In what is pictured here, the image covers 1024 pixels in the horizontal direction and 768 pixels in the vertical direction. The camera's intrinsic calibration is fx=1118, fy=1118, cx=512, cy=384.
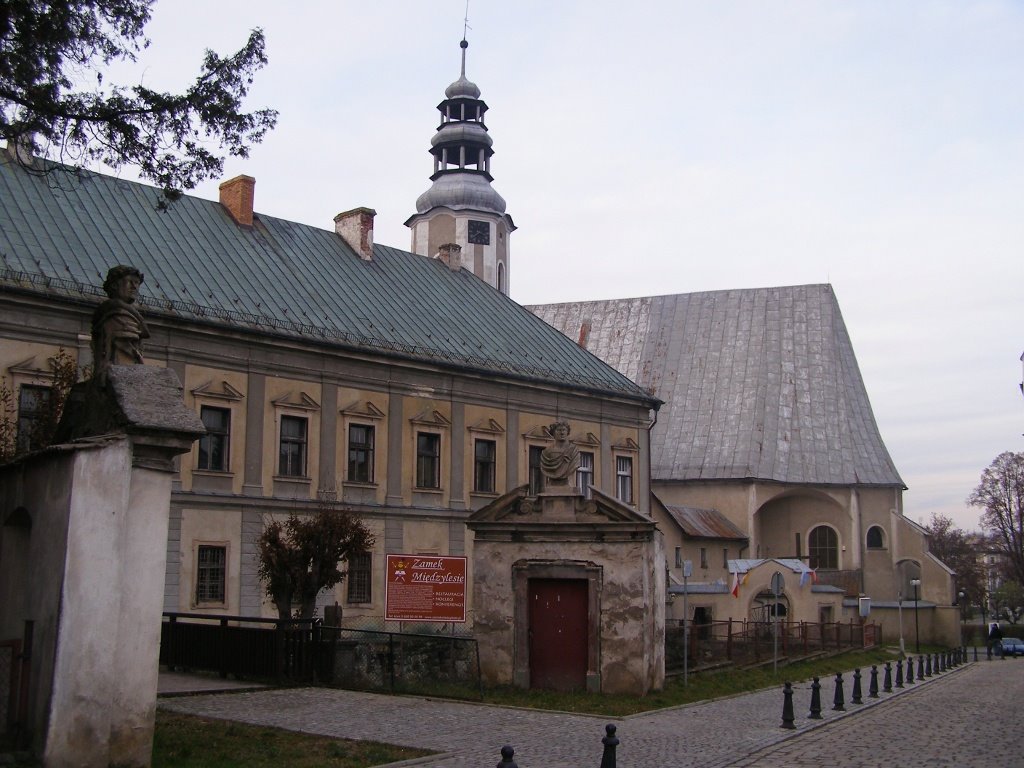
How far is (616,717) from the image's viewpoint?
59.3 feet

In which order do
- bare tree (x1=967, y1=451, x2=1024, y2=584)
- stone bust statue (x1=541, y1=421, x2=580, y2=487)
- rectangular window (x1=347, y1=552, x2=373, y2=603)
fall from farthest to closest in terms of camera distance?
bare tree (x1=967, y1=451, x2=1024, y2=584) → rectangular window (x1=347, y1=552, x2=373, y2=603) → stone bust statue (x1=541, y1=421, x2=580, y2=487)

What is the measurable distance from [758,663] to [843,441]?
31.0m

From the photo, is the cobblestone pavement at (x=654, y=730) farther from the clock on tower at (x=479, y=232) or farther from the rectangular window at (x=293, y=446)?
the clock on tower at (x=479, y=232)

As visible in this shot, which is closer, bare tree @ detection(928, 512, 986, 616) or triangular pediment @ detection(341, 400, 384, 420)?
triangular pediment @ detection(341, 400, 384, 420)

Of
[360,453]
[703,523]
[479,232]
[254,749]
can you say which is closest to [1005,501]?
[703,523]

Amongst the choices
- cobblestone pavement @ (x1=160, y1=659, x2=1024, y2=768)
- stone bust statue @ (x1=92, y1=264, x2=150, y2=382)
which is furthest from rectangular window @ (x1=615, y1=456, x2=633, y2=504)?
stone bust statue @ (x1=92, y1=264, x2=150, y2=382)

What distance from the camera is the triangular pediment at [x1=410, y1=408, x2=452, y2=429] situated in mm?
34594

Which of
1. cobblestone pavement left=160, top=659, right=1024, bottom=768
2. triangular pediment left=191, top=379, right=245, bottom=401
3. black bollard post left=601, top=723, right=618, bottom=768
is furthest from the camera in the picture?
triangular pediment left=191, top=379, right=245, bottom=401

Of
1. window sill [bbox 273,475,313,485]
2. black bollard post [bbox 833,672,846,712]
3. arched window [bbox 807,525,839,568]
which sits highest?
window sill [bbox 273,475,313,485]

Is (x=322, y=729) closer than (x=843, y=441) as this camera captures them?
Yes

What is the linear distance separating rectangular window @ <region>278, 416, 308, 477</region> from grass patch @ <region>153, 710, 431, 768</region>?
53.3 feet

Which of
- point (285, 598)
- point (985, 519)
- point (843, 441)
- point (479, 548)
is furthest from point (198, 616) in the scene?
point (985, 519)

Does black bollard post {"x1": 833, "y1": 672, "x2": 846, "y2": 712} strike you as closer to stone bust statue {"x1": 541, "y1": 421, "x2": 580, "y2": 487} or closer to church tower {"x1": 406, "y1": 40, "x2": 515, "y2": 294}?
stone bust statue {"x1": 541, "y1": 421, "x2": 580, "y2": 487}

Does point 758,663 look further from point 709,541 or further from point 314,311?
point 709,541
